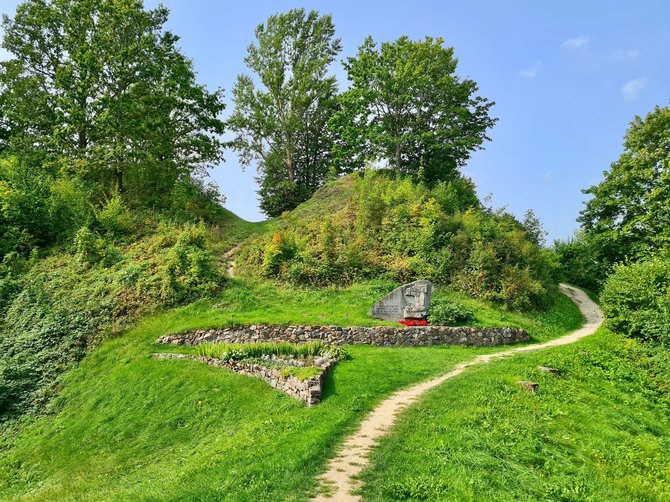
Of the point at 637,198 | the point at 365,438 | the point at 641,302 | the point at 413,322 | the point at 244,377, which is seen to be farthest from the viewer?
the point at 637,198

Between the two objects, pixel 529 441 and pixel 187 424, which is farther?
pixel 187 424

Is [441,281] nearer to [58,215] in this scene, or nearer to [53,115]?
[58,215]

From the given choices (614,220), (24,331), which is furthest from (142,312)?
(614,220)

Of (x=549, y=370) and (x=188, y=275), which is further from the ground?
(x=188, y=275)

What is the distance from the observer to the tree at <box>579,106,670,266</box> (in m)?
31.6

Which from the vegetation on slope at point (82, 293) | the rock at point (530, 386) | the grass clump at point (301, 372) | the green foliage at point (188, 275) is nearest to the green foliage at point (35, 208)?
the vegetation on slope at point (82, 293)

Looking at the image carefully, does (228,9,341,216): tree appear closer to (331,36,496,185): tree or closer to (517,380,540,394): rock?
(331,36,496,185): tree

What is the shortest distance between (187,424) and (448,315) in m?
12.8

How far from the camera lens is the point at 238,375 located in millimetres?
14773

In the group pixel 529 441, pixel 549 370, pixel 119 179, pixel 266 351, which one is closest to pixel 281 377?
pixel 266 351

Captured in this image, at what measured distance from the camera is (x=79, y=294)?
22453 mm

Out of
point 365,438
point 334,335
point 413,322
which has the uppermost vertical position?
point 413,322

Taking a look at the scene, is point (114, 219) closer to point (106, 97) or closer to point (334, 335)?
point (106, 97)

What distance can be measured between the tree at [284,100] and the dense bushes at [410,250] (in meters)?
16.3
